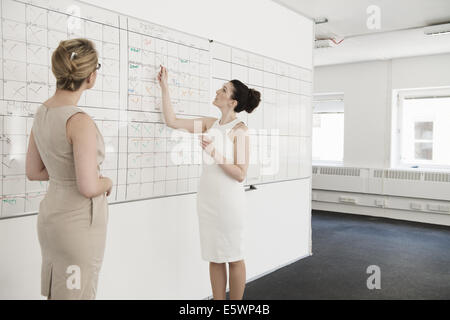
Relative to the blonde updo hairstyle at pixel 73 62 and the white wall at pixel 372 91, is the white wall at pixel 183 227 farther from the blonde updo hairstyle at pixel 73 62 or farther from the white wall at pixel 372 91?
the white wall at pixel 372 91

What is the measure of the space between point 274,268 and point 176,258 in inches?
50.5

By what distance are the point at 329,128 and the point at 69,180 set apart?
5862mm

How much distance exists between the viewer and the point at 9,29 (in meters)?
1.75

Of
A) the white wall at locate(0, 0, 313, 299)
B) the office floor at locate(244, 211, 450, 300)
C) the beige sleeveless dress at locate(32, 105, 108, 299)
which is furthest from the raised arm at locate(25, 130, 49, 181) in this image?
the office floor at locate(244, 211, 450, 300)

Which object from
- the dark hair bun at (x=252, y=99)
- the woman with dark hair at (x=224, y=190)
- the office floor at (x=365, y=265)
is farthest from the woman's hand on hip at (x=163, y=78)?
the office floor at (x=365, y=265)

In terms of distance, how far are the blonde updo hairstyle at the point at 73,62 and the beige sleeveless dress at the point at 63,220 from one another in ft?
0.31

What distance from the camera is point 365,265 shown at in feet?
12.3

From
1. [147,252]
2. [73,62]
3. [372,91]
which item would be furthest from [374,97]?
[73,62]

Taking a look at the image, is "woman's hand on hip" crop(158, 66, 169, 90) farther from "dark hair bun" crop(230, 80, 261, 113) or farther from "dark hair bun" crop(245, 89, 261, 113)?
"dark hair bun" crop(245, 89, 261, 113)

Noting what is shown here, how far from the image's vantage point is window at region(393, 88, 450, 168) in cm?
577

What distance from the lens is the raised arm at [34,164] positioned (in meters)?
1.58

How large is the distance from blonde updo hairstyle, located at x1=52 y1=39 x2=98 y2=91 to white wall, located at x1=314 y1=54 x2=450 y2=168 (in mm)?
5371
